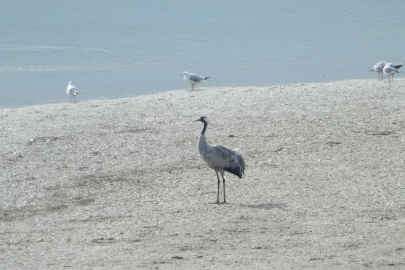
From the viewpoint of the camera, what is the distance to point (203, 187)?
29.0 feet

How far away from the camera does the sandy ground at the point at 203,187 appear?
605 cm

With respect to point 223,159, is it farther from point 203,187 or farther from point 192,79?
point 192,79

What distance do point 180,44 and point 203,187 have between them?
2176 cm

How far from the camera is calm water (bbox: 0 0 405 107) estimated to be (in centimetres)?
2073

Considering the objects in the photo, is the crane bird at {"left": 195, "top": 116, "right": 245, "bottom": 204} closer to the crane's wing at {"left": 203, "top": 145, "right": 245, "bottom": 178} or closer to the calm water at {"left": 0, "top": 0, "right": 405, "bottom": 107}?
the crane's wing at {"left": 203, "top": 145, "right": 245, "bottom": 178}

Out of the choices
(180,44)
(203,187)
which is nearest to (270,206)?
(203,187)

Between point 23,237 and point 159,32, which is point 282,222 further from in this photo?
point 159,32

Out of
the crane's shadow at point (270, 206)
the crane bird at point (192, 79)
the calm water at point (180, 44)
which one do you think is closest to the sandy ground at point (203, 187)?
the crane's shadow at point (270, 206)

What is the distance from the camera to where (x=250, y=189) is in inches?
340

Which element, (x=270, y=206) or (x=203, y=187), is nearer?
(x=270, y=206)

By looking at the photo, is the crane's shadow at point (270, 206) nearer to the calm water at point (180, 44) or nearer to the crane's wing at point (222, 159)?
the crane's wing at point (222, 159)

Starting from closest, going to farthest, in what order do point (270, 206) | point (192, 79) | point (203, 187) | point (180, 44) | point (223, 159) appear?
1. point (270, 206)
2. point (223, 159)
3. point (203, 187)
4. point (192, 79)
5. point (180, 44)

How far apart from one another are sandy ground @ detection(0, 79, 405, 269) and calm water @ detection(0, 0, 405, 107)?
5383 millimetres

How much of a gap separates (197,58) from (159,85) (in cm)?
633
